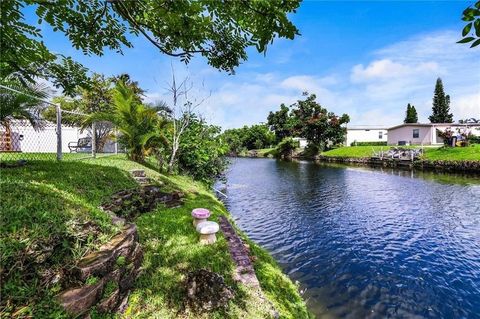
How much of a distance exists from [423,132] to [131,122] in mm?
45432

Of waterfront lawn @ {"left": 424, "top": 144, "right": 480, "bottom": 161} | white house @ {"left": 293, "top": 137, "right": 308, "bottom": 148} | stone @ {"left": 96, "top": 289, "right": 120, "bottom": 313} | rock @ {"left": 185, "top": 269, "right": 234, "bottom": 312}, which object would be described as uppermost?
white house @ {"left": 293, "top": 137, "right": 308, "bottom": 148}

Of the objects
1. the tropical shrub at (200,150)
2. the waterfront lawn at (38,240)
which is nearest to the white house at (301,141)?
the tropical shrub at (200,150)

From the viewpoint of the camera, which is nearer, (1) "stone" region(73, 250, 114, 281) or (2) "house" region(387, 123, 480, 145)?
(1) "stone" region(73, 250, 114, 281)

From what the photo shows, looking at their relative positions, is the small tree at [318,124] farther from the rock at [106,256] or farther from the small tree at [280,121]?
the rock at [106,256]

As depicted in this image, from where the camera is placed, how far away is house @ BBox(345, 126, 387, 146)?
5694cm

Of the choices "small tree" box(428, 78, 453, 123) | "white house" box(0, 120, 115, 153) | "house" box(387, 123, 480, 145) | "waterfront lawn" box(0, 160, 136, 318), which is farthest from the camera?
"small tree" box(428, 78, 453, 123)

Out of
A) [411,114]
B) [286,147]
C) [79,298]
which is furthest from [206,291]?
[411,114]

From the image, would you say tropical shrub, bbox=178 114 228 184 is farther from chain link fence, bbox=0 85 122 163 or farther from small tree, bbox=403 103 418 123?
small tree, bbox=403 103 418 123

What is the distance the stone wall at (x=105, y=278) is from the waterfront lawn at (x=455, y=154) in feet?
99.6

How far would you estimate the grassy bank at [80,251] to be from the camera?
2619 mm

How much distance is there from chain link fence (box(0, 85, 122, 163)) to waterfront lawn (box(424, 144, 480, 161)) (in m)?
29.6

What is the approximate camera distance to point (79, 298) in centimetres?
274

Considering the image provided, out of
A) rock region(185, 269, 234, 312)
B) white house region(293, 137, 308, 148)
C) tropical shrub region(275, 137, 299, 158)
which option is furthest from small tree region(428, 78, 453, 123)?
rock region(185, 269, 234, 312)

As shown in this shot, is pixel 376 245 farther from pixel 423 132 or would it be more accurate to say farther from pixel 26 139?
pixel 423 132
